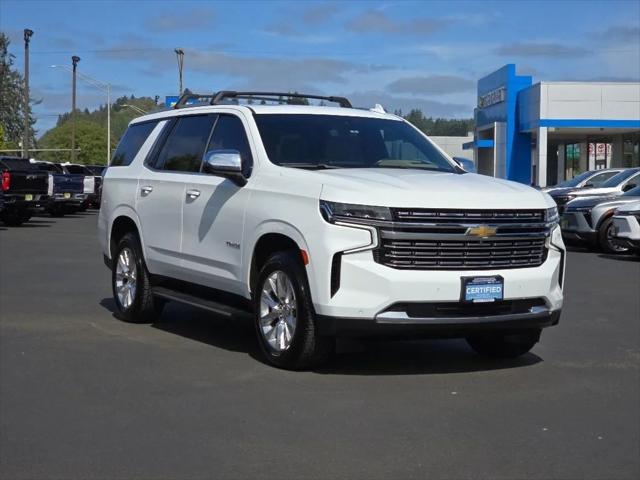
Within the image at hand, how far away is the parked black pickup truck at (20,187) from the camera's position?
2714 centimetres

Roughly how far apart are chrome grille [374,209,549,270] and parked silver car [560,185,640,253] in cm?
1229

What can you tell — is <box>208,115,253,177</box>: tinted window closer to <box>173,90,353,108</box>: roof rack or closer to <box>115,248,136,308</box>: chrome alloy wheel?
<box>173,90,353,108</box>: roof rack

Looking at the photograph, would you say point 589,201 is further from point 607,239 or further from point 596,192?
point 596,192

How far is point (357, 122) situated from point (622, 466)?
14.1 feet

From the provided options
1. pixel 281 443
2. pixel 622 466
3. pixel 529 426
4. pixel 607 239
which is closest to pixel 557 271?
pixel 529 426

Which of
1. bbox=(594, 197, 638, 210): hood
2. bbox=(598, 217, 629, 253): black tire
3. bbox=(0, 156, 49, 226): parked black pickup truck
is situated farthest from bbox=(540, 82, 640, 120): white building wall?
bbox=(598, 217, 629, 253): black tire

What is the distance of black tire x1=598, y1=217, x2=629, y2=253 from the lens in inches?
761

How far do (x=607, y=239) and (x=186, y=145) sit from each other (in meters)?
12.4

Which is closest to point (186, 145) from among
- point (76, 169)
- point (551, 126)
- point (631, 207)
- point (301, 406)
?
point (301, 406)

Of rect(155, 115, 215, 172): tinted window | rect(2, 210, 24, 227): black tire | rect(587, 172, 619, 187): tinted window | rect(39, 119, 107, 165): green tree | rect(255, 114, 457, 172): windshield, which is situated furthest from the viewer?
rect(39, 119, 107, 165): green tree

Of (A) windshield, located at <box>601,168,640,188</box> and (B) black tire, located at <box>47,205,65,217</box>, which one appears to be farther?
(B) black tire, located at <box>47,205,65,217</box>

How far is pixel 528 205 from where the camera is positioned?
7324 millimetres

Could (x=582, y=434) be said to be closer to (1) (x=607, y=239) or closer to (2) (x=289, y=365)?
(2) (x=289, y=365)

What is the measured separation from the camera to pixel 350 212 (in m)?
6.91
